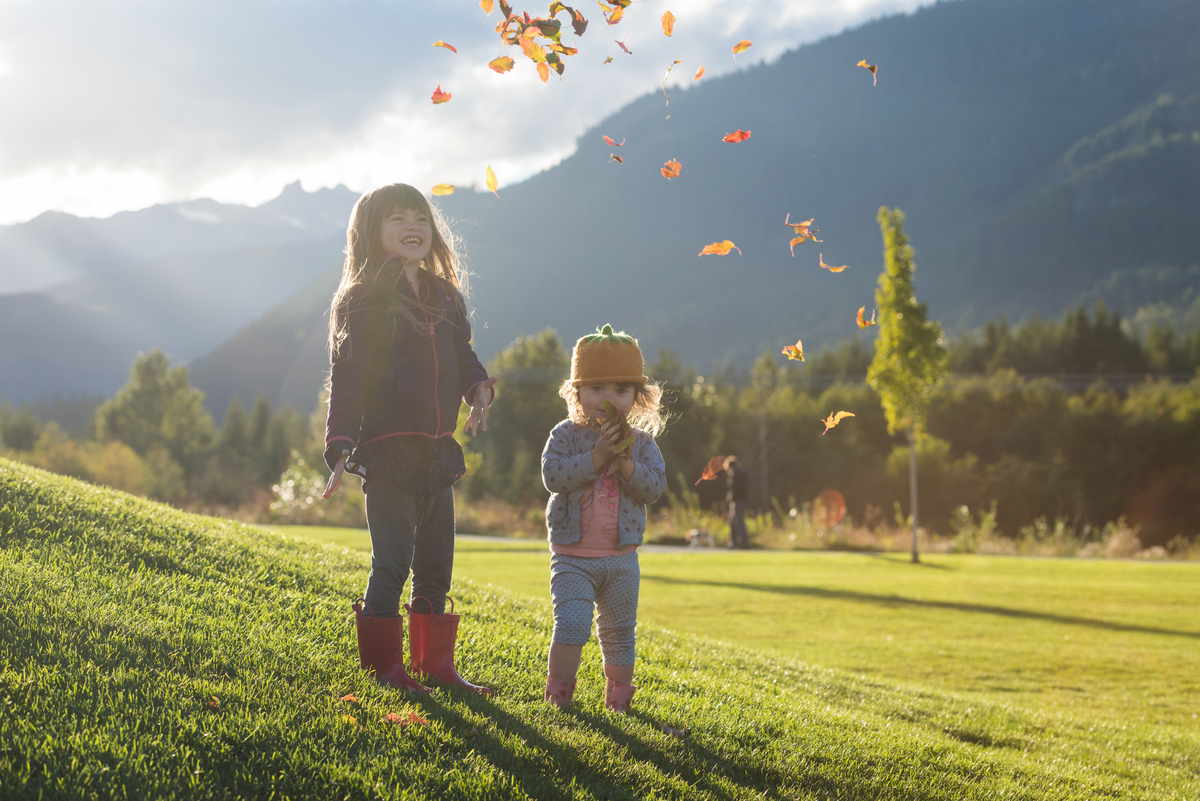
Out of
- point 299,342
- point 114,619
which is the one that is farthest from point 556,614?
point 299,342

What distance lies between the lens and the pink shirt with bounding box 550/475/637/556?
3318 millimetres

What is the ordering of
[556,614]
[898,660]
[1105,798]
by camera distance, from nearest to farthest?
[556,614] → [1105,798] → [898,660]

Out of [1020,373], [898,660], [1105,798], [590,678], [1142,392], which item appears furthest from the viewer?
[1020,373]

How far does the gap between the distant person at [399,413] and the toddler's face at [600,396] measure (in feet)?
1.48

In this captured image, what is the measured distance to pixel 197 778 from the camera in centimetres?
224

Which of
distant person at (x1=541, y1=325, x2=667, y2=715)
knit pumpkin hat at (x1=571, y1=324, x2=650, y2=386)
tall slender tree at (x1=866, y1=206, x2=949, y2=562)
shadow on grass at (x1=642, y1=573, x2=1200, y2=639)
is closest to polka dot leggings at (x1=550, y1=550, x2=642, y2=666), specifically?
distant person at (x1=541, y1=325, x2=667, y2=715)

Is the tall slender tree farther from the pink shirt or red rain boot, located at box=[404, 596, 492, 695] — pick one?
red rain boot, located at box=[404, 596, 492, 695]

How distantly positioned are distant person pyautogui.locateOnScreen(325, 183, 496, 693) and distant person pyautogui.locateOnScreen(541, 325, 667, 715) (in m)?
0.41

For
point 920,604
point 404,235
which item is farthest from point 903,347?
point 404,235

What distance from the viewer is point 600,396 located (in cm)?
347

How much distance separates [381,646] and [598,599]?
882 millimetres

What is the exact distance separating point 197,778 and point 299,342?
183807 mm

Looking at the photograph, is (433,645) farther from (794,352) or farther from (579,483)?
(794,352)

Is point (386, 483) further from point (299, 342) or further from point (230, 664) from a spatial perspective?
point (299, 342)
